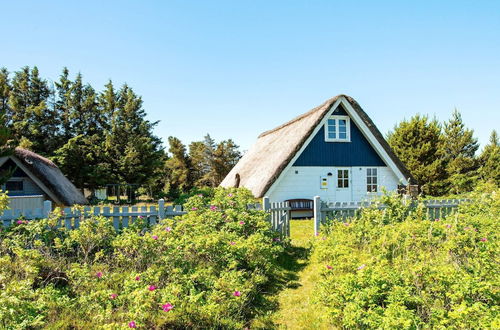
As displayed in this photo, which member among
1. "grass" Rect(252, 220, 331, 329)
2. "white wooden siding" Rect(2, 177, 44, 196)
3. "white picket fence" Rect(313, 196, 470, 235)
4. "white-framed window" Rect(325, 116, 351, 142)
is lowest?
"grass" Rect(252, 220, 331, 329)

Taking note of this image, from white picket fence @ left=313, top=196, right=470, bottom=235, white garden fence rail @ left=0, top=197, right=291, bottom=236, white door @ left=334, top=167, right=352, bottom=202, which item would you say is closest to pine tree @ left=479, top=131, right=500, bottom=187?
white door @ left=334, top=167, right=352, bottom=202

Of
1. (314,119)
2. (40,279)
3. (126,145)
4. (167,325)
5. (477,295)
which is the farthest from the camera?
(126,145)

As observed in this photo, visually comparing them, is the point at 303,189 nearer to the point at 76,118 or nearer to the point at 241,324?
the point at 241,324

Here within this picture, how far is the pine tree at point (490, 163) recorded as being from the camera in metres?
29.3

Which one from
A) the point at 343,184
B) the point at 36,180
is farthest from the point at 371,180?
the point at 36,180

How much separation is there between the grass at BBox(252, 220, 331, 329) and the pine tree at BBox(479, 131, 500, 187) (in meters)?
31.4

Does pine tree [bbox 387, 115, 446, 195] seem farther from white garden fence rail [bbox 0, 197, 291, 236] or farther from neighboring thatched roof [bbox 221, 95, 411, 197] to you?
white garden fence rail [bbox 0, 197, 291, 236]

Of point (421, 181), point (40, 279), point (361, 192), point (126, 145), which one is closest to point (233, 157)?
point (126, 145)

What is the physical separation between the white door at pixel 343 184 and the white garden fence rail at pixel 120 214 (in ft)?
26.7

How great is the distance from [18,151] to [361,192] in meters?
18.8

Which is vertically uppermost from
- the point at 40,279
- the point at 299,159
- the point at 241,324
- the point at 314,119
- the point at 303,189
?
the point at 314,119

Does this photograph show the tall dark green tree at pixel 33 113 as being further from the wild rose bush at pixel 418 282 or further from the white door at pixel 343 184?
the wild rose bush at pixel 418 282

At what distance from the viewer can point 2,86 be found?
25891 mm

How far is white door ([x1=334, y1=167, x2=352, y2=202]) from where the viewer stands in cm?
1527
